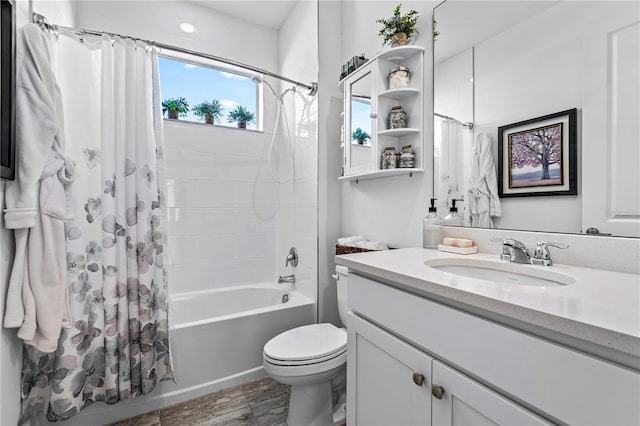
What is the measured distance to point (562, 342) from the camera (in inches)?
22.0

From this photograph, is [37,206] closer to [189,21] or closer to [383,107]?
[383,107]

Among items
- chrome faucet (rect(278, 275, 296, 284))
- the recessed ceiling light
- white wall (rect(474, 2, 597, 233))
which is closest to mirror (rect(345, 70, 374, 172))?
white wall (rect(474, 2, 597, 233))

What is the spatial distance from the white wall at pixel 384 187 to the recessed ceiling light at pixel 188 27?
1261 mm

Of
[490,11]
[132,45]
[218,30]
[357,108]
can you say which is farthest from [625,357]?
[218,30]

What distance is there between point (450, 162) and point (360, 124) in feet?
2.08

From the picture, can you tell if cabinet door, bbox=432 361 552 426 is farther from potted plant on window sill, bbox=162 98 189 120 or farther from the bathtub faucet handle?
potted plant on window sill, bbox=162 98 189 120

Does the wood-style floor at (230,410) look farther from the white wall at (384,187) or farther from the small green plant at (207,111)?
the small green plant at (207,111)

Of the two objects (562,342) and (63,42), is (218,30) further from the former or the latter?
(562,342)

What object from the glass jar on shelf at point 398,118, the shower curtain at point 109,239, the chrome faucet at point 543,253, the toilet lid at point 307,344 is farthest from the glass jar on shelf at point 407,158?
the shower curtain at point 109,239

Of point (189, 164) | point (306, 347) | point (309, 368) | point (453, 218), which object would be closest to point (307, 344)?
point (306, 347)

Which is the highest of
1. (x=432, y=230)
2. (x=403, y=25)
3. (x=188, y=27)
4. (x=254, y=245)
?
(x=188, y=27)

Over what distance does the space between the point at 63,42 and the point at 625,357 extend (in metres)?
2.23

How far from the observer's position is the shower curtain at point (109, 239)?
134 centimetres

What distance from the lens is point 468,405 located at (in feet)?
2.35
